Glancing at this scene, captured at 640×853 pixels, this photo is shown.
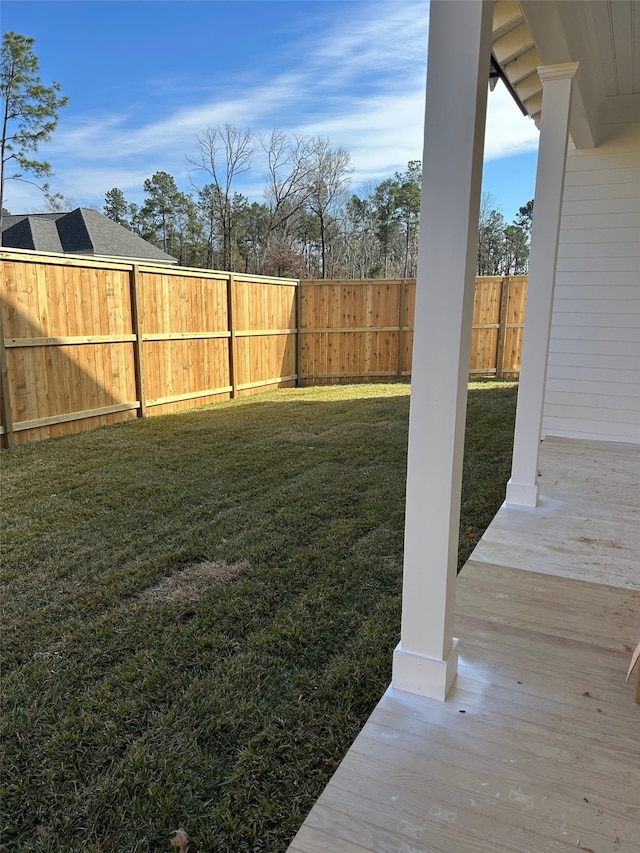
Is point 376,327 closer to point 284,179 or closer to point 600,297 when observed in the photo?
point 600,297

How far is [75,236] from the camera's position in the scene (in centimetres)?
1532

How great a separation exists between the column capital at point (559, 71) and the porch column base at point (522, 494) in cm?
234

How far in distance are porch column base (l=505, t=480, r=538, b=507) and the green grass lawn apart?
0.16 metres

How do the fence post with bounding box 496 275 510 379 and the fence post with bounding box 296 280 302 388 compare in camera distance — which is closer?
the fence post with bounding box 296 280 302 388

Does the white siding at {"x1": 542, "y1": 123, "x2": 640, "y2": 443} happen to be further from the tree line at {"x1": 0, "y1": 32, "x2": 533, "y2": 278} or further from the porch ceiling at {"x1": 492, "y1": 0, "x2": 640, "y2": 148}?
the tree line at {"x1": 0, "y1": 32, "x2": 533, "y2": 278}

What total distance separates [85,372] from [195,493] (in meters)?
2.76

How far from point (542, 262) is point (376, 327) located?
270 inches

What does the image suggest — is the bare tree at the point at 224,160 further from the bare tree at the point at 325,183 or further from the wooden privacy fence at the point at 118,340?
the wooden privacy fence at the point at 118,340

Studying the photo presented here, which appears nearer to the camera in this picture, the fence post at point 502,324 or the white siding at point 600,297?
the white siding at point 600,297

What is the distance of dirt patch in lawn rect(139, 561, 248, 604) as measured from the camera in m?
2.56

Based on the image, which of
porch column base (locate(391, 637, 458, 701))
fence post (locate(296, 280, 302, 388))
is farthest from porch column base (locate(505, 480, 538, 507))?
fence post (locate(296, 280, 302, 388))

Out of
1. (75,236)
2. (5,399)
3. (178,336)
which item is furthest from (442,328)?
(75,236)

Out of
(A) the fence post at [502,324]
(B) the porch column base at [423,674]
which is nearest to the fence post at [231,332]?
(A) the fence post at [502,324]

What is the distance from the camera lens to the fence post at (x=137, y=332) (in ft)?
21.1
